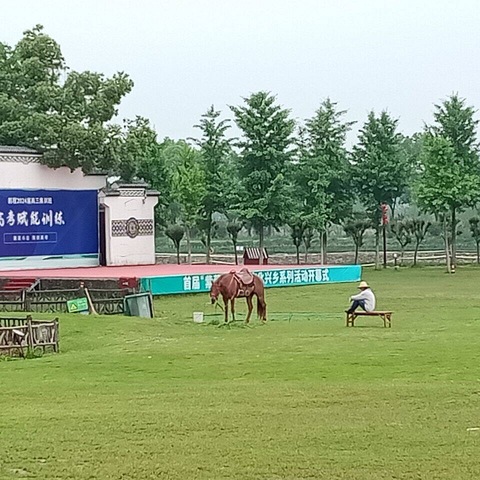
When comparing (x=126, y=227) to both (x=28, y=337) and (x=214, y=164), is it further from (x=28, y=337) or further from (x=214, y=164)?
(x=28, y=337)

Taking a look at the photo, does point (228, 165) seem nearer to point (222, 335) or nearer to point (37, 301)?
point (37, 301)

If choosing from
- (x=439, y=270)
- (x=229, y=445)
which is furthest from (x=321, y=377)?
(x=439, y=270)

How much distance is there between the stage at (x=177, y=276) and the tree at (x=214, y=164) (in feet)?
32.7

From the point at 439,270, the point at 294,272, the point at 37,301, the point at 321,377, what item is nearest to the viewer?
the point at 321,377

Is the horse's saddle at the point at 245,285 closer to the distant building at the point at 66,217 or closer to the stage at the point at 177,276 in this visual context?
the stage at the point at 177,276

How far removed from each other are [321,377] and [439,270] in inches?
1386

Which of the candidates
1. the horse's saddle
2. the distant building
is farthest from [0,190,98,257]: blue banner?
the horse's saddle

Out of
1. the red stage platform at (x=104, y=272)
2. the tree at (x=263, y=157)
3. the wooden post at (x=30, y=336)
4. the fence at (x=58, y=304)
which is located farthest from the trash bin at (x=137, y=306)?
the tree at (x=263, y=157)

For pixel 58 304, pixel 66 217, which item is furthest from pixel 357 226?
pixel 58 304

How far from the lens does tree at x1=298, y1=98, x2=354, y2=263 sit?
47719 mm

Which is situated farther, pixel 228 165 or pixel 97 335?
pixel 228 165

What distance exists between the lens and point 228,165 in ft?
159

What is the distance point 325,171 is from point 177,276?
61.7 feet

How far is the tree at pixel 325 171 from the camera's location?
4772cm
